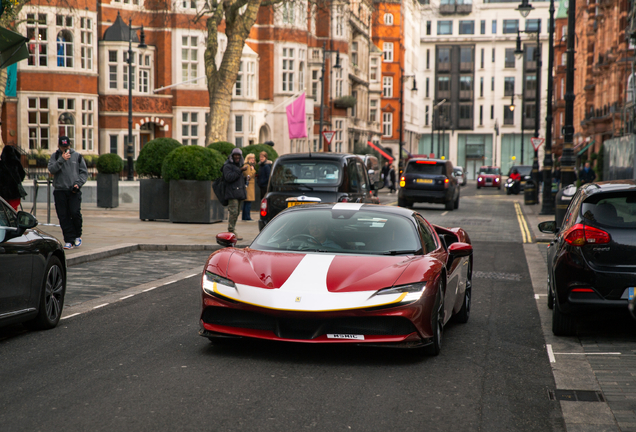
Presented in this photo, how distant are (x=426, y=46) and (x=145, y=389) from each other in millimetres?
120589

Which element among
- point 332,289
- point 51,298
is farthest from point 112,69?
point 332,289

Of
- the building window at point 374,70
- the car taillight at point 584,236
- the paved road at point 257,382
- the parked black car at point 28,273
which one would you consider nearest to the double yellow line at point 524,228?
the paved road at point 257,382

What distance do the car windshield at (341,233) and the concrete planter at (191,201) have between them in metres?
13.5

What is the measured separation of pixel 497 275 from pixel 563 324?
5104 mm

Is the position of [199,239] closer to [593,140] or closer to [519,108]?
[593,140]

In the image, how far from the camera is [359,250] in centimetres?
722

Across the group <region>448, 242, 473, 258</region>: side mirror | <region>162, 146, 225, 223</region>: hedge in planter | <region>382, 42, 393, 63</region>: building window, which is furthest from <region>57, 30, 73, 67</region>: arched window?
<region>382, 42, 393, 63</region>: building window

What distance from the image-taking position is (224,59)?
3025 cm

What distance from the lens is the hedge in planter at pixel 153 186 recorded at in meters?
21.9

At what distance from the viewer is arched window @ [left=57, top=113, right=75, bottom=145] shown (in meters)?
41.2

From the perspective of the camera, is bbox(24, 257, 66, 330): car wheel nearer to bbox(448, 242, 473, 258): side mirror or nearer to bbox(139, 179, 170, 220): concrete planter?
bbox(448, 242, 473, 258): side mirror

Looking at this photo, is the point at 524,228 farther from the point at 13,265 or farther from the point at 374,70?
the point at 374,70

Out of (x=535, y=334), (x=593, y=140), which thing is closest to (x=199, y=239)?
(x=535, y=334)

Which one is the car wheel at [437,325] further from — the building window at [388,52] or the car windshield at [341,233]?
the building window at [388,52]
